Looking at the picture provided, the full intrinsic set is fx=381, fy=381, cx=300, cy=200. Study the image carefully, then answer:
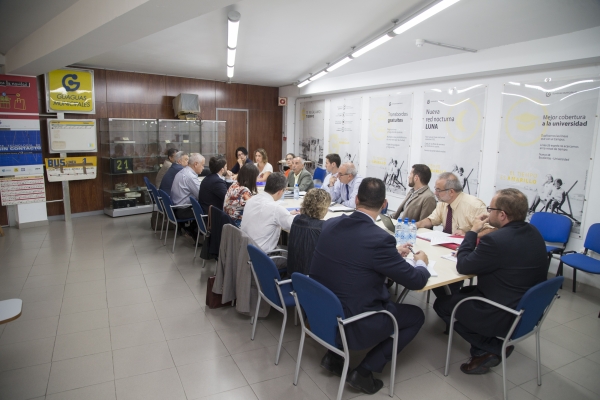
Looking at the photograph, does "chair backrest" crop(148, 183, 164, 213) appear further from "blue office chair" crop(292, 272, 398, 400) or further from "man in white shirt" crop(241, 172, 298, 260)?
"blue office chair" crop(292, 272, 398, 400)

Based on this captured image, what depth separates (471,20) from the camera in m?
4.01

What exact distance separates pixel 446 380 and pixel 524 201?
54.2 inches

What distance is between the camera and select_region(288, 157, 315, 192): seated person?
6059mm

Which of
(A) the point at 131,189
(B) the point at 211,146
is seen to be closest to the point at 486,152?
(B) the point at 211,146

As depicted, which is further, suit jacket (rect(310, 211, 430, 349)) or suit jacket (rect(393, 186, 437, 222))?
suit jacket (rect(393, 186, 437, 222))

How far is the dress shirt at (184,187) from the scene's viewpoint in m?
5.69

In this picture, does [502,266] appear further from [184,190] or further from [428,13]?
[184,190]

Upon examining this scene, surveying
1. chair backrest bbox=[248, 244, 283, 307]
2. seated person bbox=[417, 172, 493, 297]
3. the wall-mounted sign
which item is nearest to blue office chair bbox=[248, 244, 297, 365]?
chair backrest bbox=[248, 244, 283, 307]

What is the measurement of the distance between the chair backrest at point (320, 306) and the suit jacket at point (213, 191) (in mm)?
2762

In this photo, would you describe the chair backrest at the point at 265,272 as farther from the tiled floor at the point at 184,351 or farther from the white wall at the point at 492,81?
the white wall at the point at 492,81

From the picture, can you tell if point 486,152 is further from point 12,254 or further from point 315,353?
point 12,254

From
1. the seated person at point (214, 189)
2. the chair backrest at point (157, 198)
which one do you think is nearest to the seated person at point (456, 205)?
the seated person at point (214, 189)

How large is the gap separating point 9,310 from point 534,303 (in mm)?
3305

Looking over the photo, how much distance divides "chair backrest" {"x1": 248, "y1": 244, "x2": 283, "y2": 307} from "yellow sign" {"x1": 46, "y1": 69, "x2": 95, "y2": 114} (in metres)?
6.22
